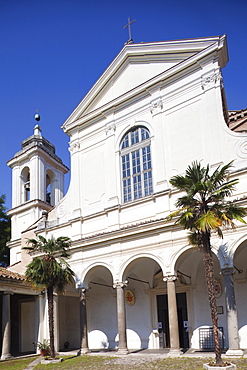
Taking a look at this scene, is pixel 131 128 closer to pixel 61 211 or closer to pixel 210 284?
pixel 61 211

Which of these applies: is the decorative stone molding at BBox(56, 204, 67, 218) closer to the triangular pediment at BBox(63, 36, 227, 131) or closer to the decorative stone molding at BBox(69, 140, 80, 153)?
the decorative stone molding at BBox(69, 140, 80, 153)

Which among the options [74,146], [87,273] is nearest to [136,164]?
[74,146]

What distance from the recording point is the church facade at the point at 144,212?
18344 mm

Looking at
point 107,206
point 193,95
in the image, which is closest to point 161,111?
point 193,95

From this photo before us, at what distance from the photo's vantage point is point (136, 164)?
21.5 meters

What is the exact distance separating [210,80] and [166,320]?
12.4m

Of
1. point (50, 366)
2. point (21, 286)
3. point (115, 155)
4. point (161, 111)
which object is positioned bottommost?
point (50, 366)

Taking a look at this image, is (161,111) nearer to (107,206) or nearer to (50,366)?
(107,206)

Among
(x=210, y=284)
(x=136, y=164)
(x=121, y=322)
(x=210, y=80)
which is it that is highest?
(x=210, y=80)

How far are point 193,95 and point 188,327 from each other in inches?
450

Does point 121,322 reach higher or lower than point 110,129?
lower

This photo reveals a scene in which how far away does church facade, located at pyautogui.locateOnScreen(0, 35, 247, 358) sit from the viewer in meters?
18.3

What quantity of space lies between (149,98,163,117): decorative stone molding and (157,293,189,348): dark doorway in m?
9.55

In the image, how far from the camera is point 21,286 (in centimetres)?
2255
